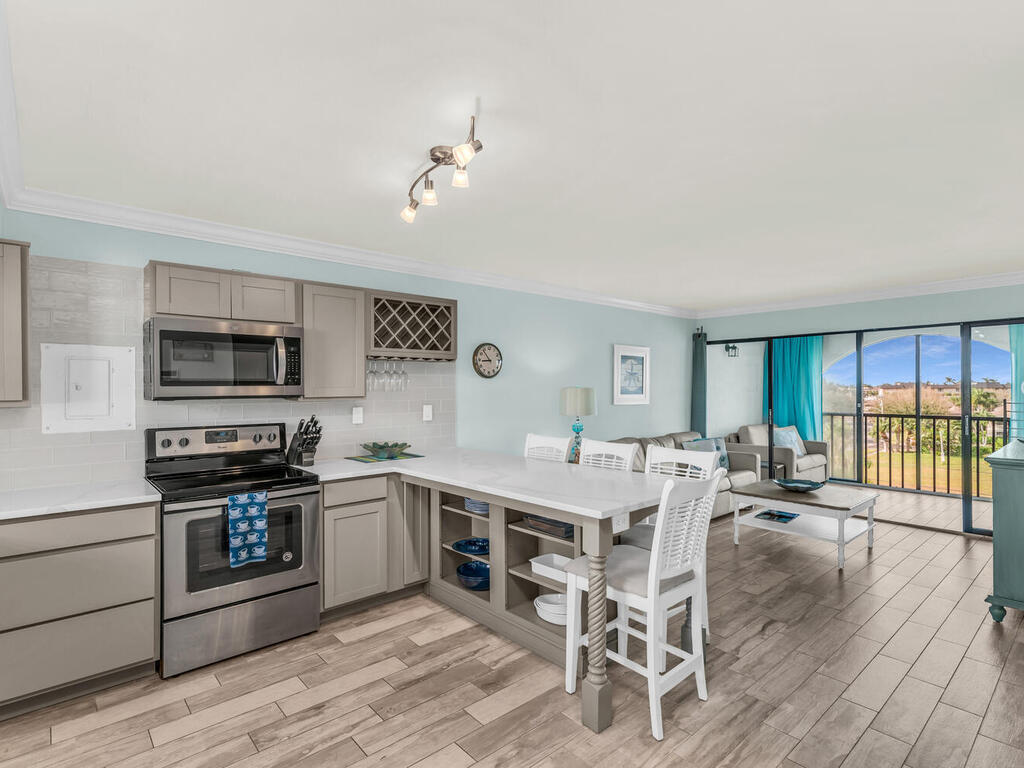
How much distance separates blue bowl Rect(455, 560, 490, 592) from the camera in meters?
3.28

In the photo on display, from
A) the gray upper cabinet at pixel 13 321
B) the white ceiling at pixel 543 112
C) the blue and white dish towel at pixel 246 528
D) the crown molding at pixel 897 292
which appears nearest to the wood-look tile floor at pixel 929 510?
the crown molding at pixel 897 292

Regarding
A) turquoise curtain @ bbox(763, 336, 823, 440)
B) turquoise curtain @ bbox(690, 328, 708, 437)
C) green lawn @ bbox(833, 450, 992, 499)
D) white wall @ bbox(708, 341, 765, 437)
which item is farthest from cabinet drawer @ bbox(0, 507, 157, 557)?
green lawn @ bbox(833, 450, 992, 499)

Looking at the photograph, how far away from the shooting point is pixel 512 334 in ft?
16.8

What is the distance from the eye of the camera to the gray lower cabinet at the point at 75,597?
2270mm

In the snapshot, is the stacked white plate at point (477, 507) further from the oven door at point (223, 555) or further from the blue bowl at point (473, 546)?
the oven door at point (223, 555)

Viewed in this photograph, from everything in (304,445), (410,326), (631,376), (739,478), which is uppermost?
(410,326)

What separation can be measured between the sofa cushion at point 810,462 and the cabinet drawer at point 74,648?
6.99 metres

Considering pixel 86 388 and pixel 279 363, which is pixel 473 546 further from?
pixel 86 388

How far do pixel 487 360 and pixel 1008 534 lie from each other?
3739 millimetres

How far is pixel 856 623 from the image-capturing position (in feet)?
10.5

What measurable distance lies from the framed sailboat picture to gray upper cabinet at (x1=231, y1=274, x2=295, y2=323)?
3.83 meters

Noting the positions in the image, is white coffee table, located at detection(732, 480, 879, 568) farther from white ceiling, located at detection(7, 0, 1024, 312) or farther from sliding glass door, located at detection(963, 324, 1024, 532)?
white ceiling, located at detection(7, 0, 1024, 312)

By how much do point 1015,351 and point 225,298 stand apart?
22.5 ft

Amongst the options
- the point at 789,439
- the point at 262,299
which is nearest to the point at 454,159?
the point at 262,299
